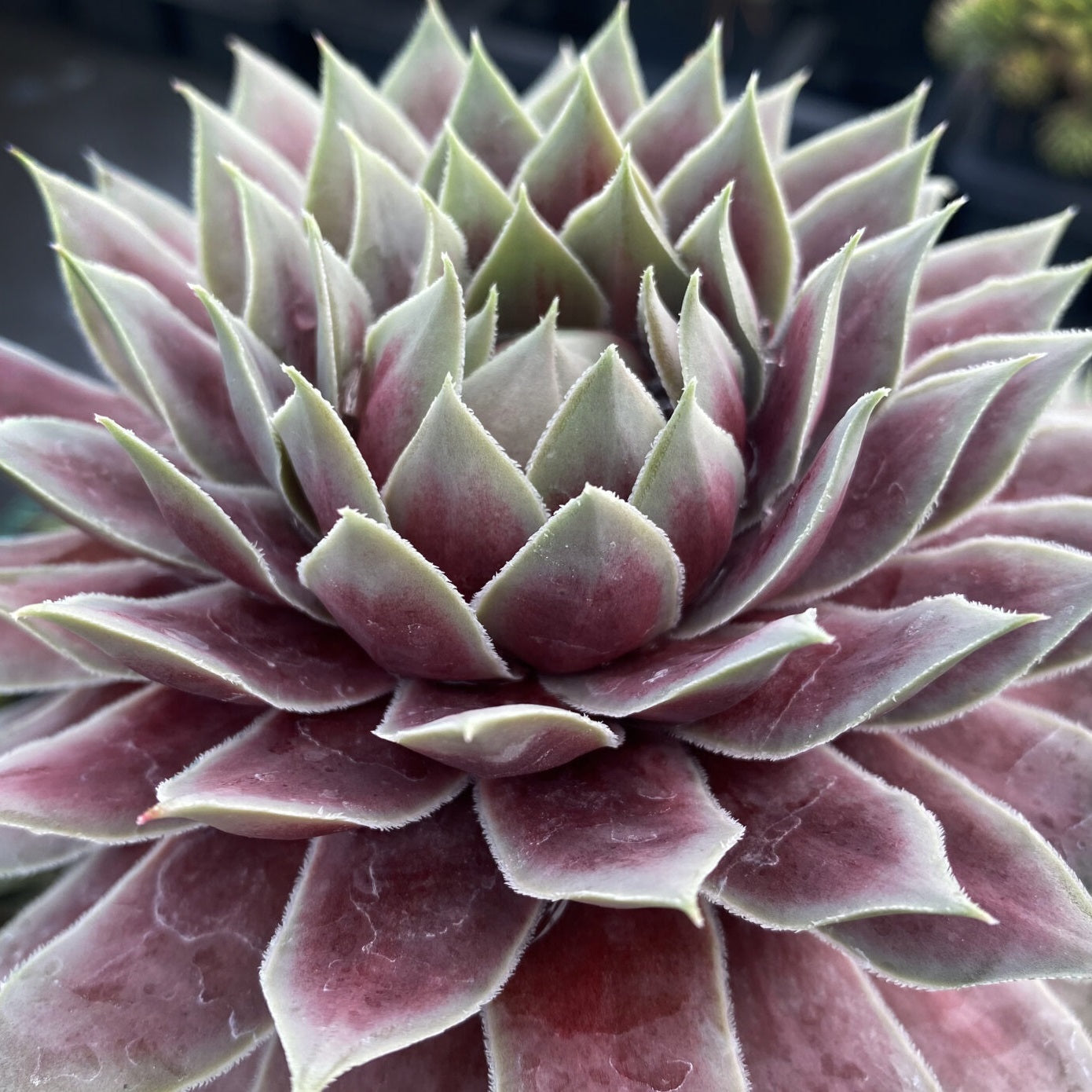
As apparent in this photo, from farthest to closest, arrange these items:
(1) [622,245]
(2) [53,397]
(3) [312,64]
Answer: (3) [312,64] < (2) [53,397] < (1) [622,245]

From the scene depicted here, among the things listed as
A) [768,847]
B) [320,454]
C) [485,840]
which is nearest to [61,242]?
[320,454]

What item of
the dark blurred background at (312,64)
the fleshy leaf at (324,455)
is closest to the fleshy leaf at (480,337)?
the fleshy leaf at (324,455)

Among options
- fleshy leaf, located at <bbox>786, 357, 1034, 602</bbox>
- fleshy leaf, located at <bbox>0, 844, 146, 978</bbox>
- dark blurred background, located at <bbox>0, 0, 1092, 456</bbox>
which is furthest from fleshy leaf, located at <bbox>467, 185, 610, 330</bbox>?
dark blurred background, located at <bbox>0, 0, 1092, 456</bbox>

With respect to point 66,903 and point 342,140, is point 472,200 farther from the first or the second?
point 66,903

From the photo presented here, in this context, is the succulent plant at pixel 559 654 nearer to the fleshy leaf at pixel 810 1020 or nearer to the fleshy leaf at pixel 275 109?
the fleshy leaf at pixel 810 1020

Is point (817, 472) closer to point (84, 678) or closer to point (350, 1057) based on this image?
point (350, 1057)

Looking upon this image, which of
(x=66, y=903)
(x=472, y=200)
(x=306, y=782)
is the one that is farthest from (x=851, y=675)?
(x=66, y=903)

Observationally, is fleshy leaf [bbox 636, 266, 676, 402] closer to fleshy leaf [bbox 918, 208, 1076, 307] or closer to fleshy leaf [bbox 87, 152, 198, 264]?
fleshy leaf [bbox 918, 208, 1076, 307]
